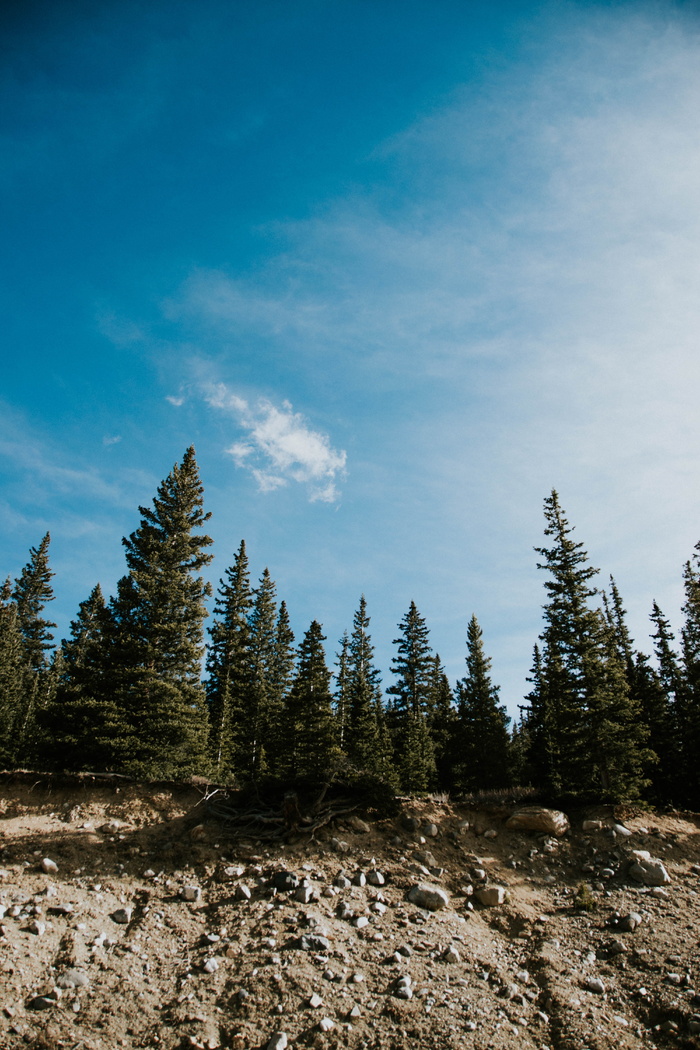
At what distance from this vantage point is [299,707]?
82.4 ft

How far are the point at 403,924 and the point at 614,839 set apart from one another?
740cm

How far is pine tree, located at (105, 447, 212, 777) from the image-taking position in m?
20.5

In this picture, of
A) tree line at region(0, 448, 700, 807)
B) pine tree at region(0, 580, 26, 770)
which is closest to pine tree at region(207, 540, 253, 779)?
tree line at region(0, 448, 700, 807)

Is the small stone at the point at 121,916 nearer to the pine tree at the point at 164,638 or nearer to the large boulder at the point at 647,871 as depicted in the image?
the pine tree at the point at 164,638

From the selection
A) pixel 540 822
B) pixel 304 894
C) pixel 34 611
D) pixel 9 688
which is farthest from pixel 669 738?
pixel 34 611

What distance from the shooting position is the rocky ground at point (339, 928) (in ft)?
27.3

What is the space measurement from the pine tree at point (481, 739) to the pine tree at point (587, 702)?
1355 centimetres

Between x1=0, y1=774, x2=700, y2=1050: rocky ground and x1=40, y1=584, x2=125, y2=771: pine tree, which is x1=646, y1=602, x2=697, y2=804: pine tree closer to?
x1=0, y1=774, x2=700, y2=1050: rocky ground

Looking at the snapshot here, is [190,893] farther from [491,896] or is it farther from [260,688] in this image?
[260,688]

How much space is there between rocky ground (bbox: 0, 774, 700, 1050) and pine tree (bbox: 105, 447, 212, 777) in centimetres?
497

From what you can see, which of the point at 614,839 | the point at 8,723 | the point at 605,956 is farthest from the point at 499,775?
the point at 8,723

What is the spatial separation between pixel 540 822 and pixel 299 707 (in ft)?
42.4

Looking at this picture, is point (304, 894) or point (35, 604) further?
point (35, 604)

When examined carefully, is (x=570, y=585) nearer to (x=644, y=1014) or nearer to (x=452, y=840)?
(x=452, y=840)
